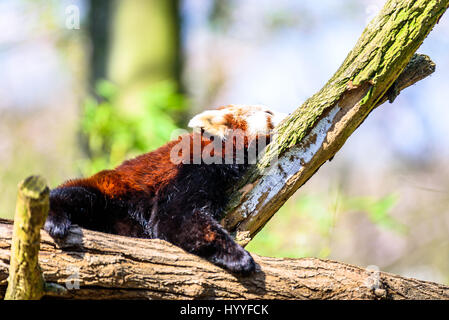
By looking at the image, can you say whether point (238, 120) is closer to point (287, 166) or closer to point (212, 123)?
point (212, 123)

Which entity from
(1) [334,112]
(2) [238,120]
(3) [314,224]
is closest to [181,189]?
(2) [238,120]

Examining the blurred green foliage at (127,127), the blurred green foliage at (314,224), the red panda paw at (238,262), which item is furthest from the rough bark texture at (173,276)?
the blurred green foliage at (127,127)

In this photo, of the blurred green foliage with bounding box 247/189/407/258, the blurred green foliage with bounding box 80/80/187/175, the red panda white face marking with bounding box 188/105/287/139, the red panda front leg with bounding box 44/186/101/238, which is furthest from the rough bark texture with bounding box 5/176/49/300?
the blurred green foliage with bounding box 80/80/187/175

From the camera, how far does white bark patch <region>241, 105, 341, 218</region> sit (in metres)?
2.36

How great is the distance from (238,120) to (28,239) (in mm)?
1521

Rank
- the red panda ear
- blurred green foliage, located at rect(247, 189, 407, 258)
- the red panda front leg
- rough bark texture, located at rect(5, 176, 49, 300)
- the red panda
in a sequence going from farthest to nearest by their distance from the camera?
1. blurred green foliage, located at rect(247, 189, 407, 258)
2. the red panda ear
3. the red panda
4. the red panda front leg
5. rough bark texture, located at rect(5, 176, 49, 300)

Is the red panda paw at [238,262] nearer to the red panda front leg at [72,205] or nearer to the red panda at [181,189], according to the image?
the red panda at [181,189]

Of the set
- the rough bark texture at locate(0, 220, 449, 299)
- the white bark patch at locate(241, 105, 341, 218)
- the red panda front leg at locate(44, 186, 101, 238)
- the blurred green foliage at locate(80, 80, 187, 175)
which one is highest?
the blurred green foliage at locate(80, 80, 187, 175)

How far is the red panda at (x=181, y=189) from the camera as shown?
7.73 feet

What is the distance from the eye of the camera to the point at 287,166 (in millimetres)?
2398

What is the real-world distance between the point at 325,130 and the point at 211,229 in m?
0.78

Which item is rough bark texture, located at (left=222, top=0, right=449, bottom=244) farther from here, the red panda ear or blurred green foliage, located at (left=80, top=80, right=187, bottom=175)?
blurred green foliage, located at (left=80, top=80, right=187, bottom=175)

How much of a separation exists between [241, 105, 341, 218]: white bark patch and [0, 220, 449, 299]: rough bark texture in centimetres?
33
